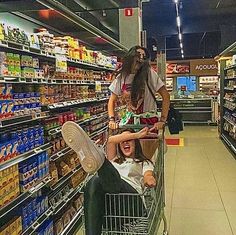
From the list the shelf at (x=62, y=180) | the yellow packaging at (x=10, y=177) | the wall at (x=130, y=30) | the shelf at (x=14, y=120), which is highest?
the wall at (x=130, y=30)

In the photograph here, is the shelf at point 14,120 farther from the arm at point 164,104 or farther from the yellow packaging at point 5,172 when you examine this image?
the arm at point 164,104

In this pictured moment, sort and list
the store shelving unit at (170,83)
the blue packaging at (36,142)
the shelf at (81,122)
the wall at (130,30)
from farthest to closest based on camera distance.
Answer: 1. the store shelving unit at (170,83)
2. the wall at (130,30)
3. the shelf at (81,122)
4. the blue packaging at (36,142)

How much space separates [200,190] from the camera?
4.49m

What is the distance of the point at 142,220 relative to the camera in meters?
1.94

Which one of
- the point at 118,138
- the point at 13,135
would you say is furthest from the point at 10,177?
the point at 118,138

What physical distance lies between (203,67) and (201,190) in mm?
14496

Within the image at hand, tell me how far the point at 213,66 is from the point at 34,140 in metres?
16.5

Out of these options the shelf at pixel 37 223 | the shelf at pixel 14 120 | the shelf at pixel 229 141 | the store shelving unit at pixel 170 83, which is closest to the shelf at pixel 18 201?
the shelf at pixel 37 223

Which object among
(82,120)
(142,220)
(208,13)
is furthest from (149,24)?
(142,220)

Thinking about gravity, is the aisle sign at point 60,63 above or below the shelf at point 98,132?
above

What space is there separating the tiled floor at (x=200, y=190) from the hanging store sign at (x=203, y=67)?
11.1m

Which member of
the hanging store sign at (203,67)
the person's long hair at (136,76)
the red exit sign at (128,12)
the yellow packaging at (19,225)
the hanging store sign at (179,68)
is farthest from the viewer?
the hanging store sign at (179,68)

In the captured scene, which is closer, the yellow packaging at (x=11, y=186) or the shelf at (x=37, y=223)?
the yellow packaging at (x=11, y=186)

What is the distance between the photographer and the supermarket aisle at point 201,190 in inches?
135
